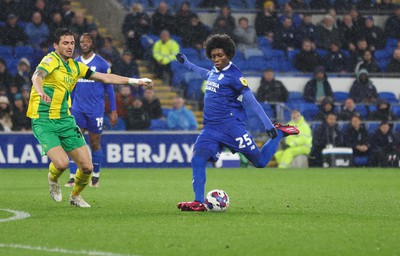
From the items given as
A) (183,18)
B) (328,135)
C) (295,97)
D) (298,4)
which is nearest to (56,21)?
(183,18)

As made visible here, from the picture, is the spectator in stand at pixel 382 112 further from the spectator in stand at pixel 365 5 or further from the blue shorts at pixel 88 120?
the blue shorts at pixel 88 120

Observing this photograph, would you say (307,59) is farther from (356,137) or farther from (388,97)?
(356,137)

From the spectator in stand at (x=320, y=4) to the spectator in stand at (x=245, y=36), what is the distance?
9.66 feet

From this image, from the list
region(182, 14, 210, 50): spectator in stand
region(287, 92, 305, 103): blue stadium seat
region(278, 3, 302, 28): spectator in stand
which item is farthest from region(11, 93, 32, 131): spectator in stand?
region(278, 3, 302, 28): spectator in stand

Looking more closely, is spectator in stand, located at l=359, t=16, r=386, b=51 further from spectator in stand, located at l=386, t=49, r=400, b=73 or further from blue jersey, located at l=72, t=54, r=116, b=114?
blue jersey, located at l=72, t=54, r=116, b=114

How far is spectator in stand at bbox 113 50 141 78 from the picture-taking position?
24.0 metres

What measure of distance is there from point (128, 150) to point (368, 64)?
819 centimetres

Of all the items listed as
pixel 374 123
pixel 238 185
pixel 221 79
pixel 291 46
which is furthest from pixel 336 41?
pixel 221 79

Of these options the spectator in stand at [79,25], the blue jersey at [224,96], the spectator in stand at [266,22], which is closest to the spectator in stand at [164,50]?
the spectator in stand at [79,25]

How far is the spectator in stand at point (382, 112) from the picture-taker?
80.9 ft

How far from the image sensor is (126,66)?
2409cm

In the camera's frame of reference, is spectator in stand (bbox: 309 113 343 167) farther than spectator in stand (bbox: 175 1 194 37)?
No

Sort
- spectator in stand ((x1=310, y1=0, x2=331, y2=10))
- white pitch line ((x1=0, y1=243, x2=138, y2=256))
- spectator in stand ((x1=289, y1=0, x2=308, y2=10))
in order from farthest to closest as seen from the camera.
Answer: spectator in stand ((x1=310, y1=0, x2=331, y2=10)) → spectator in stand ((x1=289, y1=0, x2=308, y2=10)) → white pitch line ((x1=0, y1=243, x2=138, y2=256))

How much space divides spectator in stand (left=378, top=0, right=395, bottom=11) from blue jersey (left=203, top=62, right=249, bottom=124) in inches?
755
